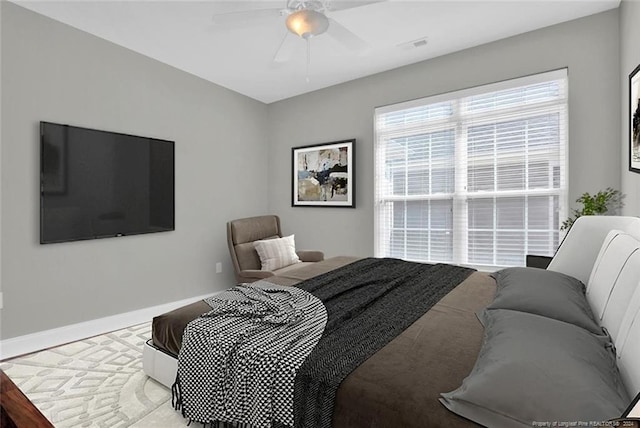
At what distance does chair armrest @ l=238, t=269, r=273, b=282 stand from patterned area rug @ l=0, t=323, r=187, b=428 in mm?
1173

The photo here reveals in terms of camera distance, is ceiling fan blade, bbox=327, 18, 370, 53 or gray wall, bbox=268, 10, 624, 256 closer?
ceiling fan blade, bbox=327, 18, 370, 53

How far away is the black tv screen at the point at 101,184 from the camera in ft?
9.50

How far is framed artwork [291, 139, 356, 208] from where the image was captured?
429 centimetres

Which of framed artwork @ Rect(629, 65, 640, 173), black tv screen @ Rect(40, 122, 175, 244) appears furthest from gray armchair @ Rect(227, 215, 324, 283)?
framed artwork @ Rect(629, 65, 640, 173)

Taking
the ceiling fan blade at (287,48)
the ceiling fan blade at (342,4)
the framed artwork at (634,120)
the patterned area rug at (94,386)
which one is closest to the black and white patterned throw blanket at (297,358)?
the patterned area rug at (94,386)

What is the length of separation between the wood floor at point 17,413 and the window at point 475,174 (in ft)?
11.7

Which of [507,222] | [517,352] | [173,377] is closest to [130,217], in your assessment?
[173,377]

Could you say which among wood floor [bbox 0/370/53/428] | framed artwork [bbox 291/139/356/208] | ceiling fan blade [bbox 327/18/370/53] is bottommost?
wood floor [bbox 0/370/53/428]

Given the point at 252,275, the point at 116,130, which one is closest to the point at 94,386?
the point at 252,275

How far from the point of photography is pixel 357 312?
5.63 ft

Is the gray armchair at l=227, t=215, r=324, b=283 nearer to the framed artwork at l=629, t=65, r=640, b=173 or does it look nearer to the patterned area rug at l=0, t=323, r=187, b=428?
the patterned area rug at l=0, t=323, r=187, b=428

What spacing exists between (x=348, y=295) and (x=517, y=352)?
3.60 ft

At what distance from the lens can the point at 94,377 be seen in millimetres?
2293

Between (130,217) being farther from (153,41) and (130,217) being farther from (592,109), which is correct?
(592,109)
